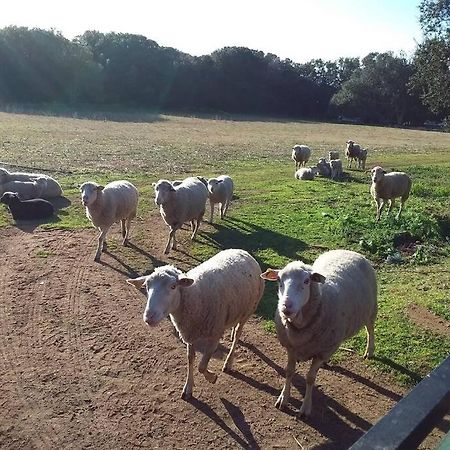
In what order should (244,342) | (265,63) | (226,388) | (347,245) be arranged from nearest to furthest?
(226,388), (244,342), (347,245), (265,63)

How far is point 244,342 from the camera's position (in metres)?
8.03

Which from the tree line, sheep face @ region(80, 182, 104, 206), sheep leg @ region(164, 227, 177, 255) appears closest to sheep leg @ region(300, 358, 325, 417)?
sheep leg @ region(164, 227, 177, 255)

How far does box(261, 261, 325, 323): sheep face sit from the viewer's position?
5.42 m

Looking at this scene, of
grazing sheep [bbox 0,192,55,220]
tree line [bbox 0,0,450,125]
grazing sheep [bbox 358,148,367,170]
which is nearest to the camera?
grazing sheep [bbox 0,192,55,220]

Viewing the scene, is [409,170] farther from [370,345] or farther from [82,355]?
[82,355]

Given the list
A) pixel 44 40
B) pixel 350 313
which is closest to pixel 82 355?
pixel 350 313

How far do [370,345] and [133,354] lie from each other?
3.57 meters

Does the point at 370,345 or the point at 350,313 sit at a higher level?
the point at 350,313

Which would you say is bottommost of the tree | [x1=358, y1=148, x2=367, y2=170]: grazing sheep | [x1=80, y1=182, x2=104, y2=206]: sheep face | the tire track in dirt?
the tire track in dirt

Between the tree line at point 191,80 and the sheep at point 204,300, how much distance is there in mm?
63362

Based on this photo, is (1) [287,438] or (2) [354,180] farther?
(2) [354,180]

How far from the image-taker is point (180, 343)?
789cm

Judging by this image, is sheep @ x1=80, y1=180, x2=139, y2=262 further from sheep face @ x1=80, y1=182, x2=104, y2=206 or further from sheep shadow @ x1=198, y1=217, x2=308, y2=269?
sheep shadow @ x1=198, y1=217, x2=308, y2=269

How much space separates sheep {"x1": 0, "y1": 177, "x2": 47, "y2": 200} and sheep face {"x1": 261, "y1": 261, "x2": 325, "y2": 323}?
12.3 metres
